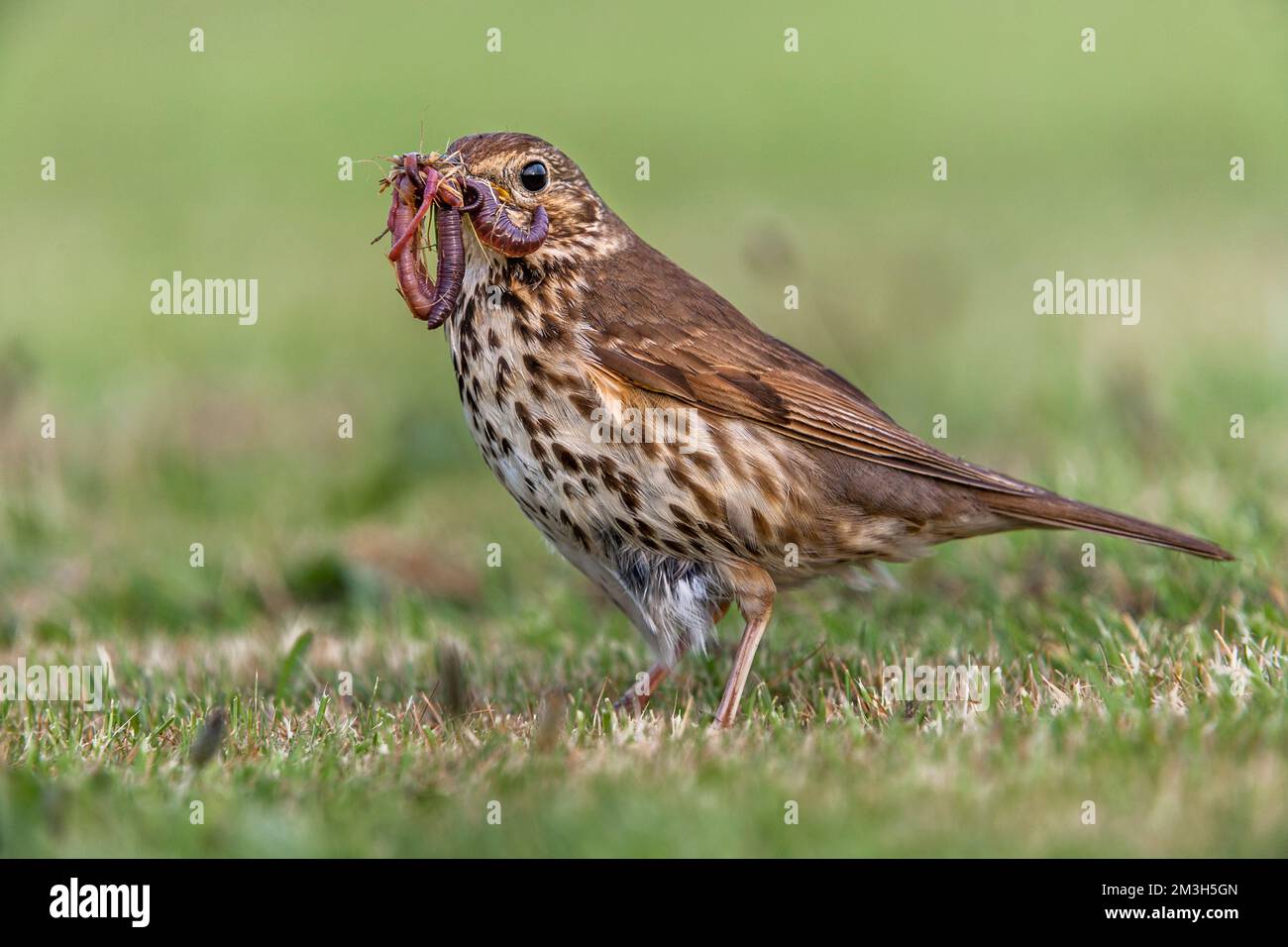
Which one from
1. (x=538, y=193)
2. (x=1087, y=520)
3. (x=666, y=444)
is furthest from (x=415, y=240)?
(x=1087, y=520)

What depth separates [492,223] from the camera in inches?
206

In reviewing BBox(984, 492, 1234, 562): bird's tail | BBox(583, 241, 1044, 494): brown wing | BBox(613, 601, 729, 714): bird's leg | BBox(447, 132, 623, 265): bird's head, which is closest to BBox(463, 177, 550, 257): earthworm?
BBox(447, 132, 623, 265): bird's head

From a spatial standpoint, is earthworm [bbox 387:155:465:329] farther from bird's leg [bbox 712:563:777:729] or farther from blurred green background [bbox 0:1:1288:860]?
blurred green background [bbox 0:1:1288:860]

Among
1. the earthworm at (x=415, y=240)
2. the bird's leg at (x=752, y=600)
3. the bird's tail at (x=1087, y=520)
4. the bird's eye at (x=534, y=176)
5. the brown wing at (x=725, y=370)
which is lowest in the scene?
the bird's leg at (x=752, y=600)

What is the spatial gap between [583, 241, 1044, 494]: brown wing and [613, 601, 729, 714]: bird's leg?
76 centimetres

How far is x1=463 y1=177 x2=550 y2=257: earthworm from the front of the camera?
523 centimetres

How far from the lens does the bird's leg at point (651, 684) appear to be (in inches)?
212

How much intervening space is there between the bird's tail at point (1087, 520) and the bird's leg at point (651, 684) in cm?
102

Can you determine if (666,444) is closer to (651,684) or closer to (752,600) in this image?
(752,600)

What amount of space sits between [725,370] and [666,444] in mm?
399

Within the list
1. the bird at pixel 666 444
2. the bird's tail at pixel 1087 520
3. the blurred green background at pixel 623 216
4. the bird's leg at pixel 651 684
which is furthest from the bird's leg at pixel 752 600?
the bird's tail at pixel 1087 520

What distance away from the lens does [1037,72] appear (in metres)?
19.0

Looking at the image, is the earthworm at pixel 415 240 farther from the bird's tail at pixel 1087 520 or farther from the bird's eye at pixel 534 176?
the bird's tail at pixel 1087 520

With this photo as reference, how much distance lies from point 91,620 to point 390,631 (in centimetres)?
134
